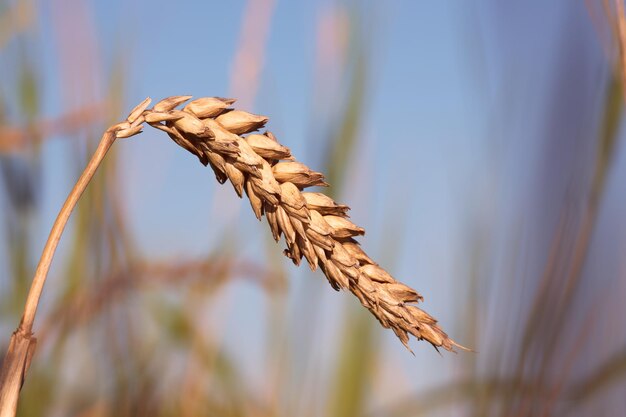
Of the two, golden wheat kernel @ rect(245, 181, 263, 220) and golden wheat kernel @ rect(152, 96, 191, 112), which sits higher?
golden wheat kernel @ rect(152, 96, 191, 112)

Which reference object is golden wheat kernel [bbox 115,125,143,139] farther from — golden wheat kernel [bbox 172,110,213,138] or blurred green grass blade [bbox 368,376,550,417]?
blurred green grass blade [bbox 368,376,550,417]

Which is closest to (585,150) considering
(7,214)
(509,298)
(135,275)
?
(509,298)

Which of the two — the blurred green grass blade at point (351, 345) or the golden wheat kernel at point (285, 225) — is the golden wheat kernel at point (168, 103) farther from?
the blurred green grass blade at point (351, 345)

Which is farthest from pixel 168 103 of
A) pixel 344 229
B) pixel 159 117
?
pixel 344 229

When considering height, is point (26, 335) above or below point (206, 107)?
below

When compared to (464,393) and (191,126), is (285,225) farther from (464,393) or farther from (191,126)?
(464,393)

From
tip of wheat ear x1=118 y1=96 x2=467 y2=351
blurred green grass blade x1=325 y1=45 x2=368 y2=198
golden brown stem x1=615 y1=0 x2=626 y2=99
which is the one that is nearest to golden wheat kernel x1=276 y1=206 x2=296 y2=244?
tip of wheat ear x1=118 y1=96 x2=467 y2=351
